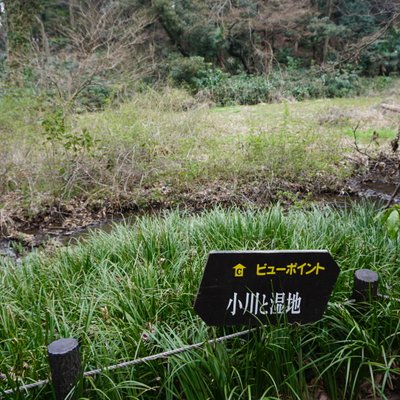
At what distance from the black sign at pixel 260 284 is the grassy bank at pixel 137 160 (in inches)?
215

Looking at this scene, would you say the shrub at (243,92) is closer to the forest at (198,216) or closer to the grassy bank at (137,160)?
the forest at (198,216)

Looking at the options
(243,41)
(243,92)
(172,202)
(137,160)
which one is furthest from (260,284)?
(243,41)

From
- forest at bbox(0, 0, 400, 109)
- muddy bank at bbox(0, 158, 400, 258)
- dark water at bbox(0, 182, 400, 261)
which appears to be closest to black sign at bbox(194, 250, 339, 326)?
dark water at bbox(0, 182, 400, 261)

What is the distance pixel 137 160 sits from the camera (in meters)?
8.05

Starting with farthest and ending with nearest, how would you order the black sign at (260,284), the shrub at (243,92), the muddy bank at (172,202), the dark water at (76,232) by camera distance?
the shrub at (243,92) → the muddy bank at (172,202) → the dark water at (76,232) → the black sign at (260,284)

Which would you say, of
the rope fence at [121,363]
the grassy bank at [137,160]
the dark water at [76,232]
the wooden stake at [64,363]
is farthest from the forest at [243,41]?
the wooden stake at [64,363]

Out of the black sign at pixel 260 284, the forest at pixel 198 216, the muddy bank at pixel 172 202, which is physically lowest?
the muddy bank at pixel 172 202

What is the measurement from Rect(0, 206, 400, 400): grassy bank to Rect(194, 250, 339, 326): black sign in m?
0.23

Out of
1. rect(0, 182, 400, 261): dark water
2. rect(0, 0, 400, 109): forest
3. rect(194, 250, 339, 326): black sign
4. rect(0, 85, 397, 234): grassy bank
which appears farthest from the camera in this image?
rect(0, 0, 400, 109): forest

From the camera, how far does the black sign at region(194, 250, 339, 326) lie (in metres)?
1.82

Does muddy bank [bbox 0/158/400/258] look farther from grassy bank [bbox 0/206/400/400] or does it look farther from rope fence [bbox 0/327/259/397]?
rope fence [bbox 0/327/259/397]

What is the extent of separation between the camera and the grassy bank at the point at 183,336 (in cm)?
204

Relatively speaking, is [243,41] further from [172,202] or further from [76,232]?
[76,232]

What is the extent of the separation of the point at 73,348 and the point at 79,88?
8501 mm
